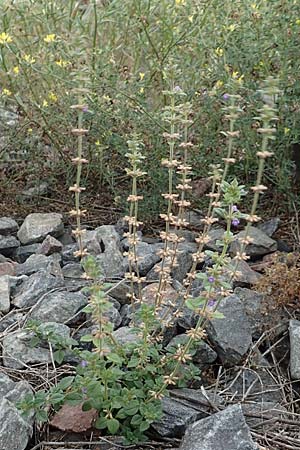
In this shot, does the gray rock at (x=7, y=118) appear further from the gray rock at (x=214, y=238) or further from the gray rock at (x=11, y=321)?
the gray rock at (x=11, y=321)

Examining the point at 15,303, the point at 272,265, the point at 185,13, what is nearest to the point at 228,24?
the point at 185,13

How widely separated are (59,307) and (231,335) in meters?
0.56

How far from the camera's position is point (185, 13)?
128 inches

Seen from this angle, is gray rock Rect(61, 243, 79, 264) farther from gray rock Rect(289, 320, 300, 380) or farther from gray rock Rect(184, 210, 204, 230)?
gray rock Rect(289, 320, 300, 380)

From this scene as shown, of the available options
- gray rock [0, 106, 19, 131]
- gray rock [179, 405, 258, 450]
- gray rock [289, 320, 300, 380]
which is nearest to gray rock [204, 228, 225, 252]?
gray rock [289, 320, 300, 380]

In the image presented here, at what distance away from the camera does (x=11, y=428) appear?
1789 millimetres

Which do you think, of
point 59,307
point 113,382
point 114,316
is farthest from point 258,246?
point 113,382

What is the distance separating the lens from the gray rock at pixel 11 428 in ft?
5.85

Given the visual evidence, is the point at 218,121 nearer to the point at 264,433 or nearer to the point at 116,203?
the point at 116,203

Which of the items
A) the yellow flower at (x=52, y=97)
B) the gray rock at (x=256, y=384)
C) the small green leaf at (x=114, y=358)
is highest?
the yellow flower at (x=52, y=97)

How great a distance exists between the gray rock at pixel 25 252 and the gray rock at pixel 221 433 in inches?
51.4

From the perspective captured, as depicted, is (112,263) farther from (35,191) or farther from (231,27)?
(231,27)

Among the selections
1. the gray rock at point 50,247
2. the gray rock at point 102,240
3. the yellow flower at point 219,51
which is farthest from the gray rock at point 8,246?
the yellow flower at point 219,51

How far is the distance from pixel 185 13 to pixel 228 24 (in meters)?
0.29
